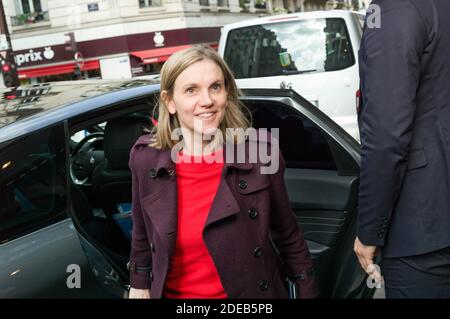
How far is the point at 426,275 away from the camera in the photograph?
1.59 m

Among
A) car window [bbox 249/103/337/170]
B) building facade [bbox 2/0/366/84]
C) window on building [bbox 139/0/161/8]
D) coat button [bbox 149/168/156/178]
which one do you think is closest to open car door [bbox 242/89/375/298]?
car window [bbox 249/103/337/170]

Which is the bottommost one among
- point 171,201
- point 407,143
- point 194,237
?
point 194,237

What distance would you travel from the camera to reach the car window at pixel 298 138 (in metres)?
2.81

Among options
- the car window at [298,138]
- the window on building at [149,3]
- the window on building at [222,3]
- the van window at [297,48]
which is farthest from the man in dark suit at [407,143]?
the window on building at [222,3]

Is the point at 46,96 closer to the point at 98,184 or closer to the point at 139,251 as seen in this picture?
the point at 98,184

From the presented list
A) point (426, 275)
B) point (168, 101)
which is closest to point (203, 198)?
point (168, 101)

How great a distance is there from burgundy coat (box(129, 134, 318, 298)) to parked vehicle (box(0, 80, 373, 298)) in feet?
0.86

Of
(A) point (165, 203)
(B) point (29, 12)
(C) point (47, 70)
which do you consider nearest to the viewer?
(A) point (165, 203)

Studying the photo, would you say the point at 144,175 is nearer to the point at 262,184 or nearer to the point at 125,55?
the point at 262,184

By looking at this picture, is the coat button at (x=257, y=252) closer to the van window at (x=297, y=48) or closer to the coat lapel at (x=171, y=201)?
the coat lapel at (x=171, y=201)

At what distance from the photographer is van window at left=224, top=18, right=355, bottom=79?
564 cm

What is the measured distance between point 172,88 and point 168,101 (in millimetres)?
62

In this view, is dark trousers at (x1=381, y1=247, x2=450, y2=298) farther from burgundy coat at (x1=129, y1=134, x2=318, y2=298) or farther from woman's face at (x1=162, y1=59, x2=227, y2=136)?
woman's face at (x1=162, y1=59, x2=227, y2=136)

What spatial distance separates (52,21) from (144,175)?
24.0 meters
